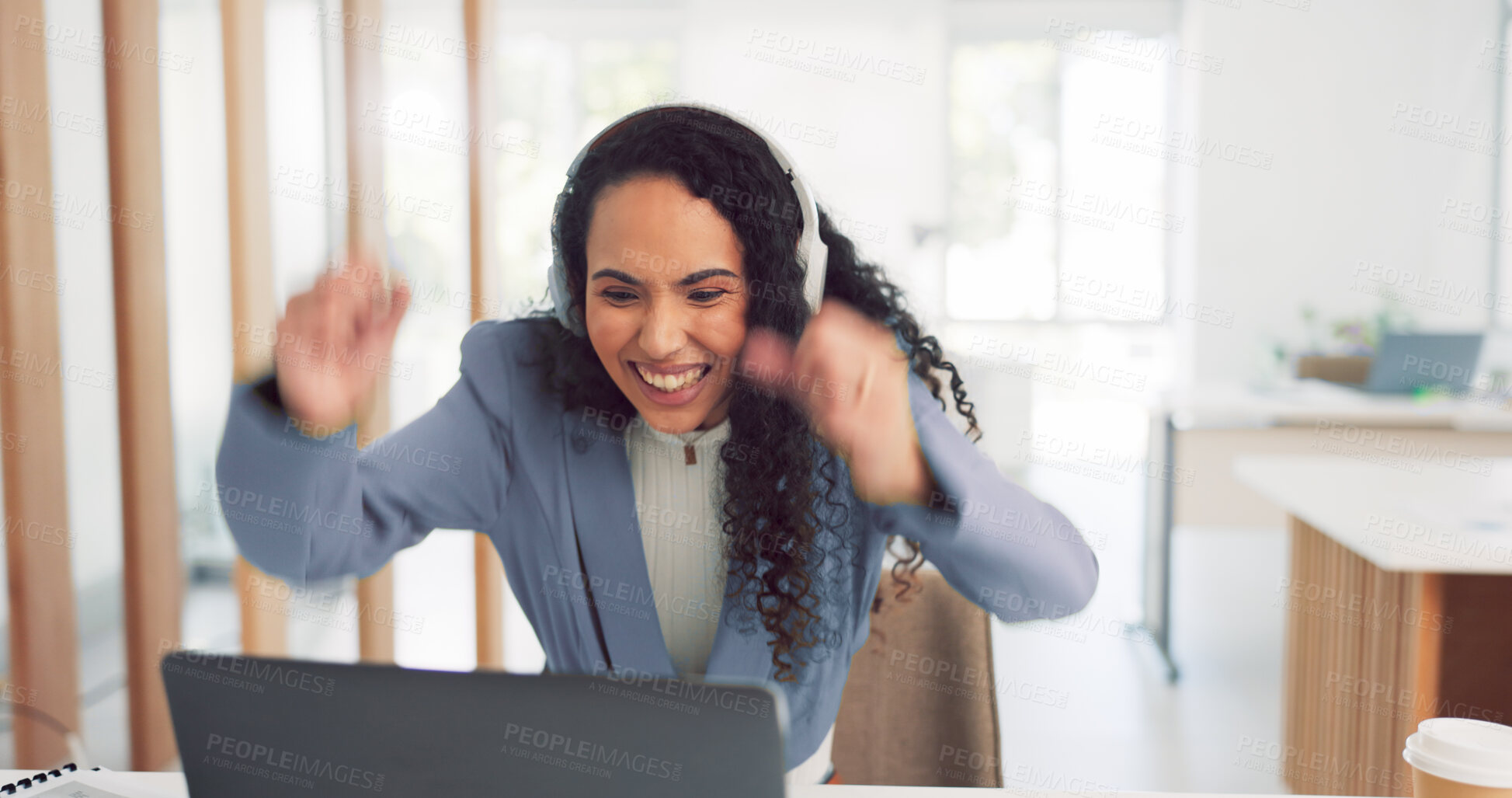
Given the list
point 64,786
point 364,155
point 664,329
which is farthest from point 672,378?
point 364,155

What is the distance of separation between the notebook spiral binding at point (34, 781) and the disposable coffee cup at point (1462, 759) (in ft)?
3.41

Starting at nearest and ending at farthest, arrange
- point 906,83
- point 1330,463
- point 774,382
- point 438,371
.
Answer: point 774,382
point 1330,463
point 438,371
point 906,83

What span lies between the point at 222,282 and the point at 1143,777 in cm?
271

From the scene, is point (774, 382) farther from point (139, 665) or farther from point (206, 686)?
point (139, 665)

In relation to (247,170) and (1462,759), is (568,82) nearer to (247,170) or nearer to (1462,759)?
(247,170)

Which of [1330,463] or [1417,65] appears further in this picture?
[1417,65]

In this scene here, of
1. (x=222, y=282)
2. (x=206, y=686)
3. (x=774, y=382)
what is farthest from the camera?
(x=222, y=282)

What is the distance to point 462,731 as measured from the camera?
0.50 meters

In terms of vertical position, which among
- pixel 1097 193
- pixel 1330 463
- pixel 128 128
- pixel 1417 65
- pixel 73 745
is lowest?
pixel 73 745

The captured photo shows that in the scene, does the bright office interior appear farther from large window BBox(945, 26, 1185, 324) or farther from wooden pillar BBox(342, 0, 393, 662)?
wooden pillar BBox(342, 0, 393, 662)

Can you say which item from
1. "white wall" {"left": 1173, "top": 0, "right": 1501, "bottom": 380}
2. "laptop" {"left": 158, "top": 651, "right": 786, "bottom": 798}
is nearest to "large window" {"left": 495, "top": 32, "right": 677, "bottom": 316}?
"white wall" {"left": 1173, "top": 0, "right": 1501, "bottom": 380}

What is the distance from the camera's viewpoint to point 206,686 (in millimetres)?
523

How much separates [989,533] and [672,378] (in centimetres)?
34

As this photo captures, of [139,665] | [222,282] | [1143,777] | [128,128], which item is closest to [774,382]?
[128,128]
